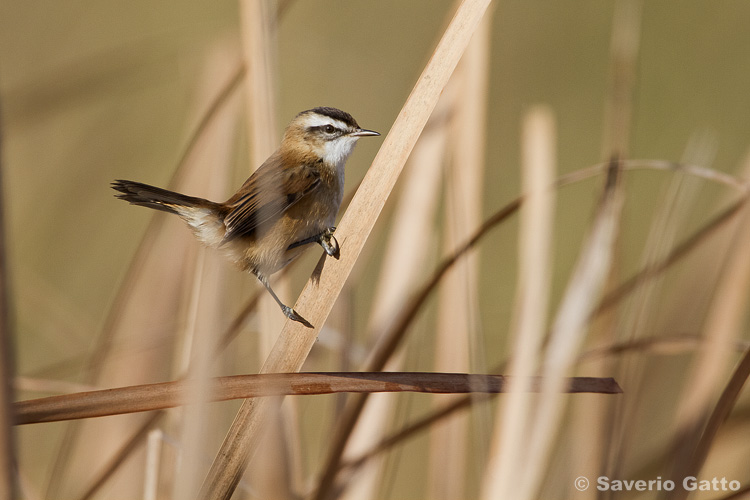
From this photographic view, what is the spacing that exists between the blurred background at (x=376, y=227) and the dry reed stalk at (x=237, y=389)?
0.31ft

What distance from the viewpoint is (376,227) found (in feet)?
6.27

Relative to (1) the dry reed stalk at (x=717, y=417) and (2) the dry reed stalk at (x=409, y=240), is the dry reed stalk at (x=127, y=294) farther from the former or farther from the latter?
(1) the dry reed stalk at (x=717, y=417)

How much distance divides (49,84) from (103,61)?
176 mm

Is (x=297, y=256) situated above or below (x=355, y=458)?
above

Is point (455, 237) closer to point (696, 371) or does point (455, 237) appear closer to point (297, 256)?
point (297, 256)

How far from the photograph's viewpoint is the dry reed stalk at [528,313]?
144cm

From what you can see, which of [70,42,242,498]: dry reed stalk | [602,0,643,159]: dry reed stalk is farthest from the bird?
[602,0,643,159]: dry reed stalk

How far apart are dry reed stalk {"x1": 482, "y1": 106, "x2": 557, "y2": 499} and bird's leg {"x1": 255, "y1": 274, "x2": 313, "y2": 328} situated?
51cm

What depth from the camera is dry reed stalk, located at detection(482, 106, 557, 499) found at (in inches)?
56.7

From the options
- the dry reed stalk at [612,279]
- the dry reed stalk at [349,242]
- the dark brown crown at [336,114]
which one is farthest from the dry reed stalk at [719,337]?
the dark brown crown at [336,114]

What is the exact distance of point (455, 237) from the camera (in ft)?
5.86

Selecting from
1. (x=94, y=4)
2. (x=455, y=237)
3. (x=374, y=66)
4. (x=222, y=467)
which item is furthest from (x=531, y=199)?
(x=94, y=4)

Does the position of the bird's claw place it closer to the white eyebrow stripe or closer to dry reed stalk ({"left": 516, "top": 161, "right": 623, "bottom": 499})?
the white eyebrow stripe

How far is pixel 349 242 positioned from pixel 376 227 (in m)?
0.66
